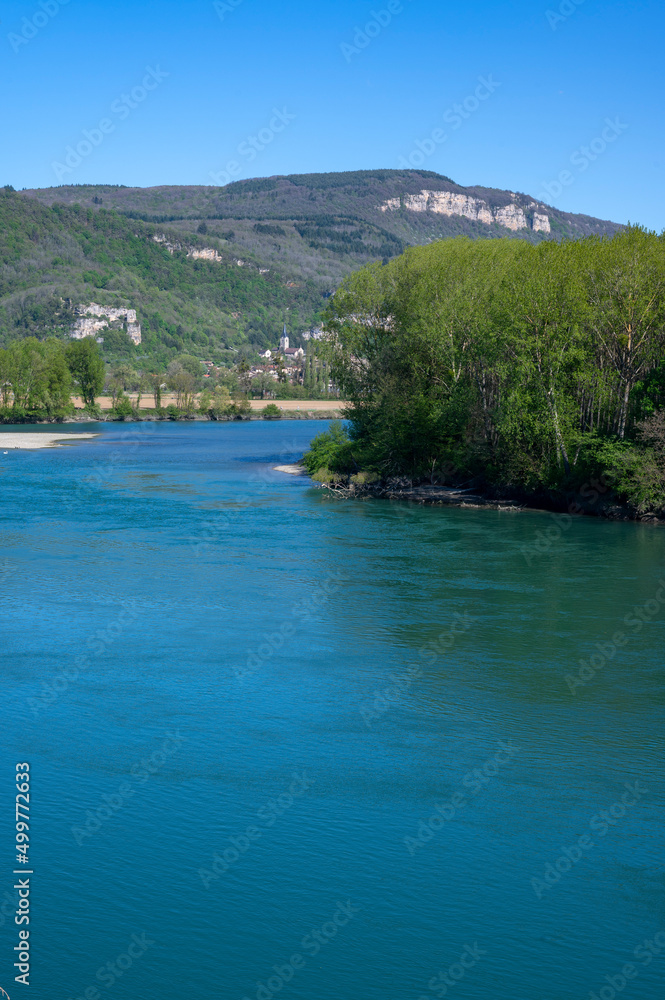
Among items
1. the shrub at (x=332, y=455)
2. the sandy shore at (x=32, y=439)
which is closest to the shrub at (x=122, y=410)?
the sandy shore at (x=32, y=439)

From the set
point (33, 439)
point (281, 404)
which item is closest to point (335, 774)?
point (33, 439)

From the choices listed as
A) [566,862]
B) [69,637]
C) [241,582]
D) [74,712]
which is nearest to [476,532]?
[241,582]

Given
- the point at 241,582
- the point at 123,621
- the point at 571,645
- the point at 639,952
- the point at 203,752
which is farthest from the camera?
the point at 241,582

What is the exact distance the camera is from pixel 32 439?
9438 centimetres

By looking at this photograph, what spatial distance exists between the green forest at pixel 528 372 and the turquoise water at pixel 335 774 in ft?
32.3

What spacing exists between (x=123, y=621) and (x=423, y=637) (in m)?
7.81

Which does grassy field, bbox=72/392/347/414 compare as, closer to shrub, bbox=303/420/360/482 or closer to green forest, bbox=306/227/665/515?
shrub, bbox=303/420/360/482

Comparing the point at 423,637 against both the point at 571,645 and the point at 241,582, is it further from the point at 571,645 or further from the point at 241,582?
the point at 241,582

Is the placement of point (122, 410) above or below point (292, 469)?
above

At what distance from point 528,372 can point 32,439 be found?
63.5 m

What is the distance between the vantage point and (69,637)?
24.0 meters

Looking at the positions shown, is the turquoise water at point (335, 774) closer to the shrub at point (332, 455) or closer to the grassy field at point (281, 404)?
the shrub at point (332, 455)

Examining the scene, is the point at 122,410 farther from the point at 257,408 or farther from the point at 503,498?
the point at 503,498

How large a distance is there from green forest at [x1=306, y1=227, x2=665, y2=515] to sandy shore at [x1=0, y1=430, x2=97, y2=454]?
140 ft
